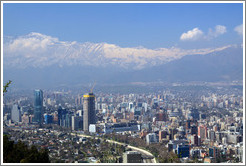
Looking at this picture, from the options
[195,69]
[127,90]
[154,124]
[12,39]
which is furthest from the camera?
[195,69]

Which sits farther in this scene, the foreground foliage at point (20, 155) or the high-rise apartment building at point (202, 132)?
the high-rise apartment building at point (202, 132)

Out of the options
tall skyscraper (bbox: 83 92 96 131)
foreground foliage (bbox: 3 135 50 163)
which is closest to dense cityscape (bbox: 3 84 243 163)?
tall skyscraper (bbox: 83 92 96 131)

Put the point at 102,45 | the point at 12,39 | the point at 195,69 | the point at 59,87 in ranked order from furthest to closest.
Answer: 1. the point at 195,69
2. the point at 59,87
3. the point at 102,45
4. the point at 12,39

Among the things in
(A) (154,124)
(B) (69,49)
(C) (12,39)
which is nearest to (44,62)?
(B) (69,49)

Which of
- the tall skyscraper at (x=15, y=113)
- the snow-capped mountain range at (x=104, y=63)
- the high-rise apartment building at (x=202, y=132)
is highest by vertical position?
the snow-capped mountain range at (x=104, y=63)

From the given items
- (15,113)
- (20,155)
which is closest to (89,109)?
(15,113)

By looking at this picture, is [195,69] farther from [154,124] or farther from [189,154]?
[189,154]

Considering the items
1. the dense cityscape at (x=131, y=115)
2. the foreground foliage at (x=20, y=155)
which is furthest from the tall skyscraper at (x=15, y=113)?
the foreground foliage at (x=20, y=155)

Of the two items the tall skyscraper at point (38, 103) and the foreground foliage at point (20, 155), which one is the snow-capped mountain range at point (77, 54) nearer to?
the tall skyscraper at point (38, 103)
